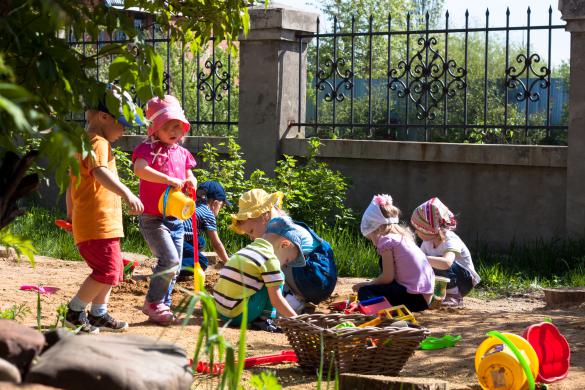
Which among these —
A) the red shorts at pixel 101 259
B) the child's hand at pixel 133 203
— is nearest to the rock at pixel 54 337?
the child's hand at pixel 133 203

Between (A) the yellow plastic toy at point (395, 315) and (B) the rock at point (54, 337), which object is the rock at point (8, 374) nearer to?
(B) the rock at point (54, 337)

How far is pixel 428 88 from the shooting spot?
9.45 meters

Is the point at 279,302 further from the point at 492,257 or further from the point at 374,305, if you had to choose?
the point at 492,257

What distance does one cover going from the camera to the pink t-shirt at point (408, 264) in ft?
19.3

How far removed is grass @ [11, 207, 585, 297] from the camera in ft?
24.8

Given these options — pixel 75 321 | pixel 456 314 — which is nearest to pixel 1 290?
pixel 75 321

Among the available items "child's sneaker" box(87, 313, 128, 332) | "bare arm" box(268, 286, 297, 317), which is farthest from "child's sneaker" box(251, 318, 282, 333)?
"child's sneaker" box(87, 313, 128, 332)

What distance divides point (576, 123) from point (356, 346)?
15.9ft

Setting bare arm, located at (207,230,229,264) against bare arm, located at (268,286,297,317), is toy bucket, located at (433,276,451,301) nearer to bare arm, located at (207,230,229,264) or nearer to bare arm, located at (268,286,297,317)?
bare arm, located at (268,286,297,317)

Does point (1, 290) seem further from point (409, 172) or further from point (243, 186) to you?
point (409, 172)

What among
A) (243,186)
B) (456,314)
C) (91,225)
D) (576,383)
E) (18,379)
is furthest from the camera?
(243,186)

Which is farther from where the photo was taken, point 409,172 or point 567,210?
point 409,172

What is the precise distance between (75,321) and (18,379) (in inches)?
106

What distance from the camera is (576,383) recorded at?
165 inches
